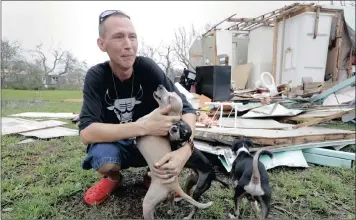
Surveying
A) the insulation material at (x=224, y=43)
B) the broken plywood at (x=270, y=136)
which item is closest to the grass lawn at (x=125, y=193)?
the broken plywood at (x=270, y=136)

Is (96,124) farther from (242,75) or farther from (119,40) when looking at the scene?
(242,75)

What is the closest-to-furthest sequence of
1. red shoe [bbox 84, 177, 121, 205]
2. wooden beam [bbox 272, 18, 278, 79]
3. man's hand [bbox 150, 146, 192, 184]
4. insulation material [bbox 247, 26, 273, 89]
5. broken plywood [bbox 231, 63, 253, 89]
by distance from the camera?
man's hand [bbox 150, 146, 192, 184]
red shoe [bbox 84, 177, 121, 205]
wooden beam [bbox 272, 18, 278, 79]
insulation material [bbox 247, 26, 273, 89]
broken plywood [bbox 231, 63, 253, 89]

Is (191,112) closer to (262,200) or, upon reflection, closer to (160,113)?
(160,113)

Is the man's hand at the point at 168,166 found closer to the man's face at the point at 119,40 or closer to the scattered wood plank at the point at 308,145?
the man's face at the point at 119,40

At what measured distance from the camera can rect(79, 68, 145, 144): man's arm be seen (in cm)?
155

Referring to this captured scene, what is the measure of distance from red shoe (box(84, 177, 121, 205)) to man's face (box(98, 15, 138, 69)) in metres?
1.04

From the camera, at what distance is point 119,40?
5.40ft

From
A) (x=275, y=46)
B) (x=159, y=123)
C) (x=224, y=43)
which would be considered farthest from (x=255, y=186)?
(x=224, y=43)

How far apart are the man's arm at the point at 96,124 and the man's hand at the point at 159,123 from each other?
1.8 inches

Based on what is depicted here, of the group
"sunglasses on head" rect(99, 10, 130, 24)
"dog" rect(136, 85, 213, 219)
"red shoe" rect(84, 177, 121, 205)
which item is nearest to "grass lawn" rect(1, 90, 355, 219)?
"red shoe" rect(84, 177, 121, 205)

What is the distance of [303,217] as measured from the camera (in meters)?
1.98

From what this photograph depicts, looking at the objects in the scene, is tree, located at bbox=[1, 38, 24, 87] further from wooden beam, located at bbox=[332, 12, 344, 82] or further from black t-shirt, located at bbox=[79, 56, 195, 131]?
wooden beam, located at bbox=[332, 12, 344, 82]

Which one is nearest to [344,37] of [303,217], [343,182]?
[343,182]

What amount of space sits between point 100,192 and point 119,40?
4.04 feet
